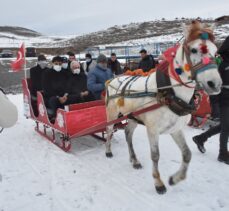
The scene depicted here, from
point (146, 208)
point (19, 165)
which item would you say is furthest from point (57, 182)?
point (146, 208)

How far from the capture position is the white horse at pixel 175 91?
3840mm

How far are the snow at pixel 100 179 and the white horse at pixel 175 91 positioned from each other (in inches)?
12.8

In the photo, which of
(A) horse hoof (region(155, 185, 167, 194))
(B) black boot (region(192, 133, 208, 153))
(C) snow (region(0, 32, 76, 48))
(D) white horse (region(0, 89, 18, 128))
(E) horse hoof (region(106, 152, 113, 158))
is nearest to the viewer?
(D) white horse (region(0, 89, 18, 128))

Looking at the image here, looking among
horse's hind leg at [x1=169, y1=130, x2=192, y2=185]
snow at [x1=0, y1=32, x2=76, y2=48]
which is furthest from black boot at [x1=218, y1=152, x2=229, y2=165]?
snow at [x1=0, y1=32, x2=76, y2=48]

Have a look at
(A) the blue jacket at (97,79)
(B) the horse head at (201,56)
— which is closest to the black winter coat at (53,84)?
(A) the blue jacket at (97,79)

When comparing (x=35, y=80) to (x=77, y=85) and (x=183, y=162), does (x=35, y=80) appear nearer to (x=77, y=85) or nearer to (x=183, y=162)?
(x=77, y=85)

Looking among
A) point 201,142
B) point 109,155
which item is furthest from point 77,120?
point 201,142

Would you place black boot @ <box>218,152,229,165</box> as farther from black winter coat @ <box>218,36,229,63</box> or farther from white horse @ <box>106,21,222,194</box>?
black winter coat @ <box>218,36,229,63</box>

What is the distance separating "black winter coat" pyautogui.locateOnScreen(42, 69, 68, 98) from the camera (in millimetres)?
7527

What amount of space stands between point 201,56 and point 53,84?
431cm

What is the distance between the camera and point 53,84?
7.54 metres

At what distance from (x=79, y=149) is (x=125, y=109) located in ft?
6.00

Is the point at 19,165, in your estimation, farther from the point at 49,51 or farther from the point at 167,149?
the point at 49,51

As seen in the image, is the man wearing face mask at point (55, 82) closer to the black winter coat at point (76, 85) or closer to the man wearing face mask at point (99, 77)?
the black winter coat at point (76, 85)
